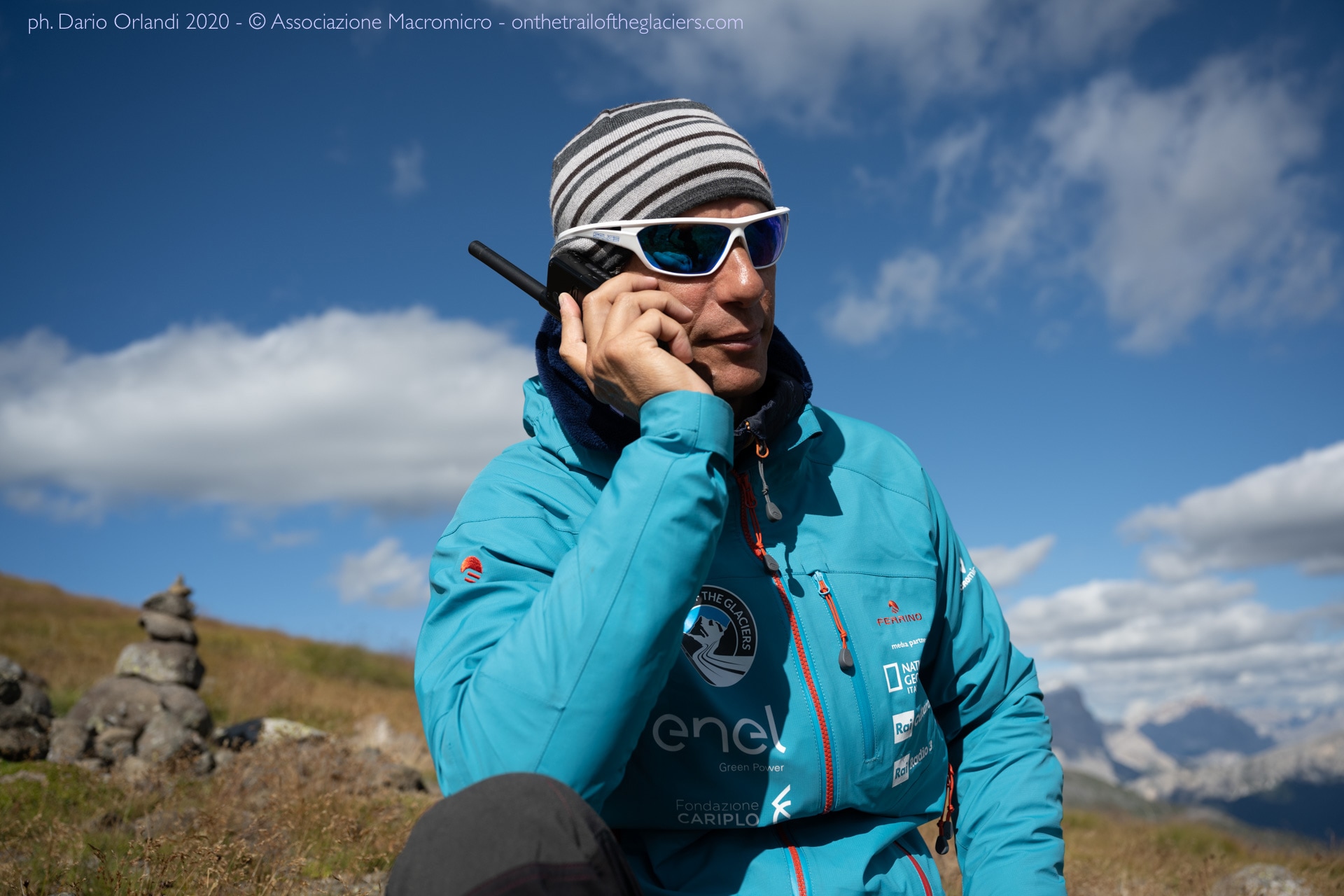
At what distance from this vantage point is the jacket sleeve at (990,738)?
2.20 m

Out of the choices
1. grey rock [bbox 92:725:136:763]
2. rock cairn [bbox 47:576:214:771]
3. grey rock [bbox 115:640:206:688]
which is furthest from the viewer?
grey rock [bbox 115:640:206:688]

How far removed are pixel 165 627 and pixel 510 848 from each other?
38.8 ft

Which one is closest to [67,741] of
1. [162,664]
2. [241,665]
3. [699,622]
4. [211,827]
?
[162,664]

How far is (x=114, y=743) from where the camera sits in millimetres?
9305

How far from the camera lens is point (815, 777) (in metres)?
1.91

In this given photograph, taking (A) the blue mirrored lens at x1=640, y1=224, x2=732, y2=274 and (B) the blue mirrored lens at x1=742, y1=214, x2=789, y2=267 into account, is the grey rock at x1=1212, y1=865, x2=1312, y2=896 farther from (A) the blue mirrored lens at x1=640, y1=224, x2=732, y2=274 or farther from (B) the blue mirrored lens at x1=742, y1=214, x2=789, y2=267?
(A) the blue mirrored lens at x1=640, y1=224, x2=732, y2=274

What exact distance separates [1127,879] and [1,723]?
991cm

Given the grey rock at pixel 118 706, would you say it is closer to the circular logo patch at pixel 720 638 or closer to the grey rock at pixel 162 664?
the grey rock at pixel 162 664

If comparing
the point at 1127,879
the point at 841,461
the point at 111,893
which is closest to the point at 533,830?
the point at 841,461

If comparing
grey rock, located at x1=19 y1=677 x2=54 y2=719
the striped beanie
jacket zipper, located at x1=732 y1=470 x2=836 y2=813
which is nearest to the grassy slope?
grey rock, located at x1=19 y1=677 x2=54 y2=719

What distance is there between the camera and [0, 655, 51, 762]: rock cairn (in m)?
8.12

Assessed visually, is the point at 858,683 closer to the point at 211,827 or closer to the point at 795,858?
the point at 795,858

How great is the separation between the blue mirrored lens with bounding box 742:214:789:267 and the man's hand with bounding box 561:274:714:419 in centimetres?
32

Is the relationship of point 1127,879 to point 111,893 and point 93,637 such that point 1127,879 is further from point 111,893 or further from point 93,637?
point 93,637
